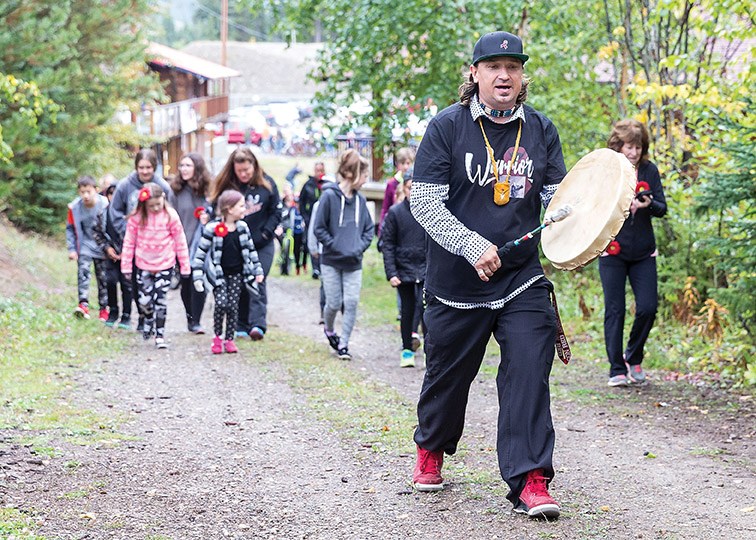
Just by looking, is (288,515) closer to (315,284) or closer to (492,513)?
(492,513)

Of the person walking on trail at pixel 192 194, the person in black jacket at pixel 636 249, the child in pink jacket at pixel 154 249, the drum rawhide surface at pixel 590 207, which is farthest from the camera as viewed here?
the person walking on trail at pixel 192 194

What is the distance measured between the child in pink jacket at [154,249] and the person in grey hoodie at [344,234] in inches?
72.3

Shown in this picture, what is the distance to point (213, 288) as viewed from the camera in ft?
37.2

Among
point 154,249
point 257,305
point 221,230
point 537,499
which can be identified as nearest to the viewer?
point 537,499

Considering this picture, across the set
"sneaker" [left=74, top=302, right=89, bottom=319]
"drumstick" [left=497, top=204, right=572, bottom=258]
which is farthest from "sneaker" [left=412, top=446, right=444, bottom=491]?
"sneaker" [left=74, top=302, right=89, bottom=319]

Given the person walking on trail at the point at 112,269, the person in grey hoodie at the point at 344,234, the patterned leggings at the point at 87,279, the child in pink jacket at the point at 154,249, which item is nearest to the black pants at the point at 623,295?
the person in grey hoodie at the point at 344,234

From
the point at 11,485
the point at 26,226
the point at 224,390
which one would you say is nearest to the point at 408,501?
the point at 11,485

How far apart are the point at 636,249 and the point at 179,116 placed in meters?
45.4

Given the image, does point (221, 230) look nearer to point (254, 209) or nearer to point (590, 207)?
point (254, 209)

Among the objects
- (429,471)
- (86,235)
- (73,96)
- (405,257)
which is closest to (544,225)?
(429,471)

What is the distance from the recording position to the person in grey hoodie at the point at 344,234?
36.0 ft

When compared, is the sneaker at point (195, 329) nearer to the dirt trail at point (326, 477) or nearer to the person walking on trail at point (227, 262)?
the person walking on trail at point (227, 262)

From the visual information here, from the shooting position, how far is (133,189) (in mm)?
12477

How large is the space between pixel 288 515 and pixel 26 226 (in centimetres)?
1912
